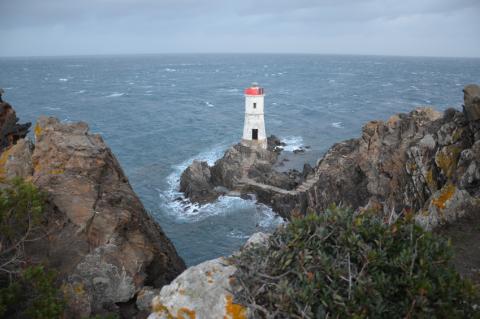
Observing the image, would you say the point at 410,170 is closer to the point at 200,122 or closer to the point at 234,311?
the point at 234,311

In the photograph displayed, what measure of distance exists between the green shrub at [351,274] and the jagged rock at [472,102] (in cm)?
1386

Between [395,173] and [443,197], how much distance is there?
1123 cm

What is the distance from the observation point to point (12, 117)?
22.6 m

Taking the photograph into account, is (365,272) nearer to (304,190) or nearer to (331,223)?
(331,223)

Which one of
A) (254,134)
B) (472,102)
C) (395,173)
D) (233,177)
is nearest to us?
(472,102)

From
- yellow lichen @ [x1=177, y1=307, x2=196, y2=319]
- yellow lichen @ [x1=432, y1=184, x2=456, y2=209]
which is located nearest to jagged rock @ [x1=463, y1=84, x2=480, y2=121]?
yellow lichen @ [x1=432, y1=184, x2=456, y2=209]

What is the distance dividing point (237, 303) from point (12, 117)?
812 inches

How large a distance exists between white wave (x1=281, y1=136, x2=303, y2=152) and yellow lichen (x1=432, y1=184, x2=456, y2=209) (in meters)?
40.2

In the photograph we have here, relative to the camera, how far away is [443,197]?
50.1 ft

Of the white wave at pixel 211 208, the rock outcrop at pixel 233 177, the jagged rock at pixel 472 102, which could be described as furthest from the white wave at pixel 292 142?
the jagged rock at pixel 472 102

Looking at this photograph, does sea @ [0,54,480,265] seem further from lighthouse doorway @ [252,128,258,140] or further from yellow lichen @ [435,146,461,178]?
yellow lichen @ [435,146,461,178]

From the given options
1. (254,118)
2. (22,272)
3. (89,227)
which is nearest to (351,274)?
(22,272)

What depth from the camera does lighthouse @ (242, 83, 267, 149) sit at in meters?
49.9

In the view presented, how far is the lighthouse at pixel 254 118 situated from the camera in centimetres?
4988
